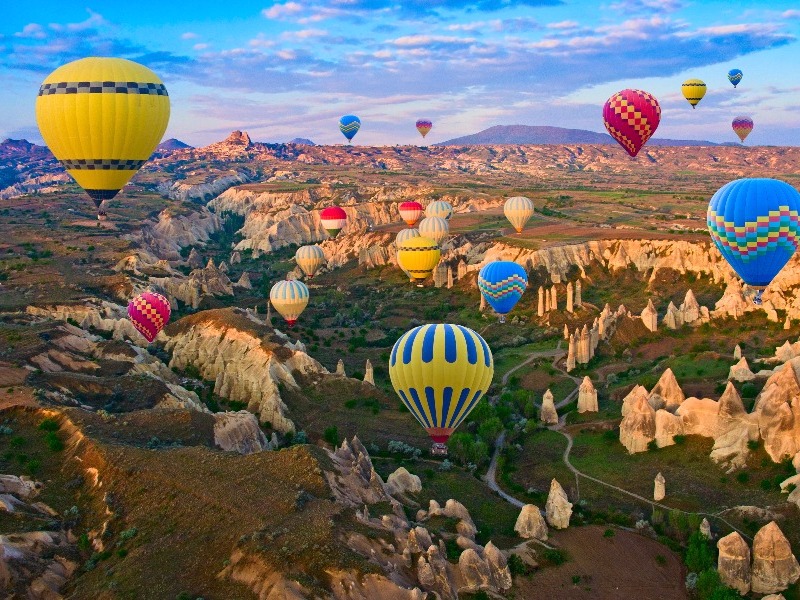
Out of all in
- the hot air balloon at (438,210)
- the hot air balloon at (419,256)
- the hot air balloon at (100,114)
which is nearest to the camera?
the hot air balloon at (100,114)

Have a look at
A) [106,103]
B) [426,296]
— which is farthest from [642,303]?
[106,103]

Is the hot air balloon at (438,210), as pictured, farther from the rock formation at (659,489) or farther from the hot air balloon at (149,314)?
the rock formation at (659,489)

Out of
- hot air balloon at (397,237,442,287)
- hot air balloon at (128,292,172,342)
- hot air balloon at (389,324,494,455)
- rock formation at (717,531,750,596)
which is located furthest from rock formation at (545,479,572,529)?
hot air balloon at (397,237,442,287)

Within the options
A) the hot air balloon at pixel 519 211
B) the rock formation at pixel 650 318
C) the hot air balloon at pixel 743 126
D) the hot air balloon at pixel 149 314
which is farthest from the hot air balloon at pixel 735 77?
the hot air balloon at pixel 149 314

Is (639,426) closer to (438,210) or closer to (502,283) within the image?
(502,283)

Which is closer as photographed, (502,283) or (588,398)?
(588,398)

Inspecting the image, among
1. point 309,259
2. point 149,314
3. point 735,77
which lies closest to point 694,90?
point 735,77
